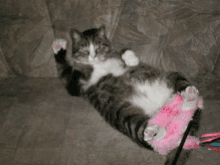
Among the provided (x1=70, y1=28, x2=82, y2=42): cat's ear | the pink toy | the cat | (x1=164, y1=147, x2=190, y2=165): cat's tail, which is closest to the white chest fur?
the cat

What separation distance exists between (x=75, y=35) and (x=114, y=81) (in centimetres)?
48

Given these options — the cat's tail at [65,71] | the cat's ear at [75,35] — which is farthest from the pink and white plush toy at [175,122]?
the cat's ear at [75,35]

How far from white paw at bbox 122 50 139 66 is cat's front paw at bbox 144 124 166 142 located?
0.54 meters

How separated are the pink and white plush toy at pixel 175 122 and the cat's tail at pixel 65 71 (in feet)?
2.17

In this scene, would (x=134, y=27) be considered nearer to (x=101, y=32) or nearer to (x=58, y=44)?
(x=101, y=32)

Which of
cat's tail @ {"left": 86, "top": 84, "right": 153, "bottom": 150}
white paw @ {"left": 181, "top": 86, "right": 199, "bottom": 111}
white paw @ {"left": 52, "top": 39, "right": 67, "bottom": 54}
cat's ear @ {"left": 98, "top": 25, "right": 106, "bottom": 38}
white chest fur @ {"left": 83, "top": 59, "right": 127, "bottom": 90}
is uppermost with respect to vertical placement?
cat's ear @ {"left": 98, "top": 25, "right": 106, "bottom": 38}

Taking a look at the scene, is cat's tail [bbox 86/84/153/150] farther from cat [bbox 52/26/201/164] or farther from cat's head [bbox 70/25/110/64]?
cat's head [bbox 70/25/110/64]

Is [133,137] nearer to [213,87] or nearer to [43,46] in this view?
[213,87]

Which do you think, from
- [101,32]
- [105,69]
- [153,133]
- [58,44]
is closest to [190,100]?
[153,133]

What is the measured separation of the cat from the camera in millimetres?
1045

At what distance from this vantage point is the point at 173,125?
859 mm

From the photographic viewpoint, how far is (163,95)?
3.61 ft

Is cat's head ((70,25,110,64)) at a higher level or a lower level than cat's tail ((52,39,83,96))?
higher

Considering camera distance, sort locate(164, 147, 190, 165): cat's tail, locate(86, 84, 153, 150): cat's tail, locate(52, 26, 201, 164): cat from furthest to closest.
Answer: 1. locate(52, 26, 201, 164): cat
2. locate(86, 84, 153, 150): cat's tail
3. locate(164, 147, 190, 165): cat's tail
